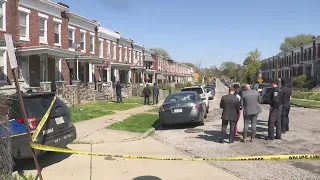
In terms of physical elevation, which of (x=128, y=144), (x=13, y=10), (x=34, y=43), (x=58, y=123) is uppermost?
(x=13, y=10)

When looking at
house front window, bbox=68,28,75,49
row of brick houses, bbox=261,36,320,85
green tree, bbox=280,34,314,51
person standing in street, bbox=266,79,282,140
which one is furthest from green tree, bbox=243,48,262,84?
person standing in street, bbox=266,79,282,140

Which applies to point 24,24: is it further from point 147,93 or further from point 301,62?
point 301,62

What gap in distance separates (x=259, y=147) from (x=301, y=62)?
5415 cm

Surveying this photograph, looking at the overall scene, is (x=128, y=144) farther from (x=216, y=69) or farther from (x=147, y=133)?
(x=216, y=69)

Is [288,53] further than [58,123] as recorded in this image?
Yes

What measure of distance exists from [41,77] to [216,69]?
142841mm

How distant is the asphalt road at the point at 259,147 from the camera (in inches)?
268

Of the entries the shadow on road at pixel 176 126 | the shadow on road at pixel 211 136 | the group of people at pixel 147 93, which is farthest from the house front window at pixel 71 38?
the shadow on road at pixel 211 136

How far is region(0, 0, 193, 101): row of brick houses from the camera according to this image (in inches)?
798

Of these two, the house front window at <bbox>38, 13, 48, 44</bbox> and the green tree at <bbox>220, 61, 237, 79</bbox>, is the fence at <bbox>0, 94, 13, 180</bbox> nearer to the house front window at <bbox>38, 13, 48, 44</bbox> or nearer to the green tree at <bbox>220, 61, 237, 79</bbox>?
the house front window at <bbox>38, 13, 48, 44</bbox>

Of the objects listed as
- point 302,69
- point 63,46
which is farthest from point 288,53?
point 63,46

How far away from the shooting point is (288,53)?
238 feet

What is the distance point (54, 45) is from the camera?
81.8ft

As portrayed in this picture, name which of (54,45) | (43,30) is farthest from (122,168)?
(54,45)
